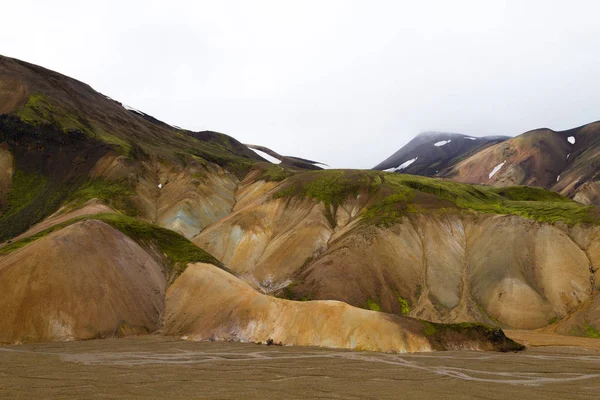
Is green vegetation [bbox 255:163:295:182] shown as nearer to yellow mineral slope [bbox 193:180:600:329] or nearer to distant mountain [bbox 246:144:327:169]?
yellow mineral slope [bbox 193:180:600:329]

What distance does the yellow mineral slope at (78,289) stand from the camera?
34688mm

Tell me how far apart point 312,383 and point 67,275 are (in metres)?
25.9

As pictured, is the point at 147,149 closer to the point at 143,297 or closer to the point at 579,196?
the point at 143,297

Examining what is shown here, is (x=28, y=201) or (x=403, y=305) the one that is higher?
(x=28, y=201)

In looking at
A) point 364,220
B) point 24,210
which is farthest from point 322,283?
point 24,210

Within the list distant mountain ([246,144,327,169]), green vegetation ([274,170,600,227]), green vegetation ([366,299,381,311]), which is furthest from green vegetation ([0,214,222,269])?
distant mountain ([246,144,327,169])

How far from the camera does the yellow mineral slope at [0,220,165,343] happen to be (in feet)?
114

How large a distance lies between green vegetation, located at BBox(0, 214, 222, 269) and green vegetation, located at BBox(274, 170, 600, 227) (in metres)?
25.8

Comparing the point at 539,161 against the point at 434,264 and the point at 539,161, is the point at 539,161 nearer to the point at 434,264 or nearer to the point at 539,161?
the point at 539,161

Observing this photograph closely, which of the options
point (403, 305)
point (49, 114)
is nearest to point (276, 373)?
point (403, 305)

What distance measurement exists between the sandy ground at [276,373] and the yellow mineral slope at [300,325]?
2.07 metres

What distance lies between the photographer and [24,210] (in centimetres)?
7094

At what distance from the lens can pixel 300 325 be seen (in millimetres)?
36375

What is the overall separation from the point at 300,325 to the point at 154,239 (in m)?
21.9
